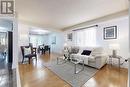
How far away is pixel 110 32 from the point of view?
5238 mm

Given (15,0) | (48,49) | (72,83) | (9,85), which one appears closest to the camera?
(9,85)

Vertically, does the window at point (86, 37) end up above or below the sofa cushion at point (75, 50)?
above

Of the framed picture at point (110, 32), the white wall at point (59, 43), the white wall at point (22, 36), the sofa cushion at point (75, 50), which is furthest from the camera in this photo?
the white wall at point (59, 43)

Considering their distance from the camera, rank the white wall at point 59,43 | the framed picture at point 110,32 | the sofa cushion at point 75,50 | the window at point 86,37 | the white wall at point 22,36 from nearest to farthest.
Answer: the framed picture at point 110,32
the window at point 86,37
the white wall at point 22,36
the sofa cushion at point 75,50
the white wall at point 59,43

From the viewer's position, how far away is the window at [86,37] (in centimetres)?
609

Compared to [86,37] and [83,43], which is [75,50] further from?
[86,37]

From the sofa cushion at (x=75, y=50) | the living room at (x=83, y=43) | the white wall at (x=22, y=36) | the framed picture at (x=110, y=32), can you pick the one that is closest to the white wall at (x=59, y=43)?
the living room at (x=83, y=43)

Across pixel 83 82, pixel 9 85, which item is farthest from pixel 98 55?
pixel 9 85

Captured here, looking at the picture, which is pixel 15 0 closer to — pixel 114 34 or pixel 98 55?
pixel 98 55

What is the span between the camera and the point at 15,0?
10.9 feet

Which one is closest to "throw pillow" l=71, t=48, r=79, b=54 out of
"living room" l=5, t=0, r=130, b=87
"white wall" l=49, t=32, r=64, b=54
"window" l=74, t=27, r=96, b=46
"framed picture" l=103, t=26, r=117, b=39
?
"living room" l=5, t=0, r=130, b=87

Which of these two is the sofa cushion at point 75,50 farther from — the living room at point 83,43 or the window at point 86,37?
the window at point 86,37

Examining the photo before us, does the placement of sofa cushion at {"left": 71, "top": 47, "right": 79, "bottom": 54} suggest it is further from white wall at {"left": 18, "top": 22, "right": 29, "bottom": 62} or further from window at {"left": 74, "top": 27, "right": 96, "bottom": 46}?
white wall at {"left": 18, "top": 22, "right": 29, "bottom": 62}

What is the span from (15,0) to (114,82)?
3824mm
